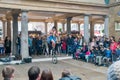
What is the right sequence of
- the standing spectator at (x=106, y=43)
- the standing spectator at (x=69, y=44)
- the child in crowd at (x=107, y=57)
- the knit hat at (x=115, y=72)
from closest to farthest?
the knit hat at (x=115, y=72), the child in crowd at (x=107, y=57), the standing spectator at (x=106, y=43), the standing spectator at (x=69, y=44)

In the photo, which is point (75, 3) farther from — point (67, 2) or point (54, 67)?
point (54, 67)

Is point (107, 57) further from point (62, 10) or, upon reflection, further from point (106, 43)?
point (62, 10)

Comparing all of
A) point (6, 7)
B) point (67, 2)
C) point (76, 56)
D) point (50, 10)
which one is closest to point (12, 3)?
point (6, 7)

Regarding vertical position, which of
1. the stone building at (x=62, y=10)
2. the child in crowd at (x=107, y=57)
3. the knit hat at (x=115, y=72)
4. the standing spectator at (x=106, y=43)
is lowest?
the child in crowd at (x=107, y=57)

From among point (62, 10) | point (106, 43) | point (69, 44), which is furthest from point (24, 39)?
point (106, 43)

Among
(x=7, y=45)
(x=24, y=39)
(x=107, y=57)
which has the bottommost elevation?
(x=107, y=57)

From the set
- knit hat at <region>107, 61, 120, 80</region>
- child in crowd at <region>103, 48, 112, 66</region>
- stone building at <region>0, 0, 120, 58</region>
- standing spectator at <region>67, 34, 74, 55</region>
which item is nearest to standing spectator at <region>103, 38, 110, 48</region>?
child in crowd at <region>103, 48, 112, 66</region>

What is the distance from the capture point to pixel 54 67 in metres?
14.1

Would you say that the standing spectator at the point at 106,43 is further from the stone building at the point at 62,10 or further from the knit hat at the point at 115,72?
the knit hat at the point at 115,72

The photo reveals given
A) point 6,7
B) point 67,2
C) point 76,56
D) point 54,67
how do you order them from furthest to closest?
1. point 67,2
2. point 76,56
3. point 6,7
4. point 54,67

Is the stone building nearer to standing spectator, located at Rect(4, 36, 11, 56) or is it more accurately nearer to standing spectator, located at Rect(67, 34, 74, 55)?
standing spectator, located at Rect(67, 34, 74, 55)

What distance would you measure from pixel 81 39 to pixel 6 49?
22.5 feet

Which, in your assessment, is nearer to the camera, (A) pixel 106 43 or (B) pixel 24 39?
(B) pixel 24 39

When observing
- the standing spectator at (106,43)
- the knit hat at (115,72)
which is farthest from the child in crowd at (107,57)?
the knit hat at (115,72)
